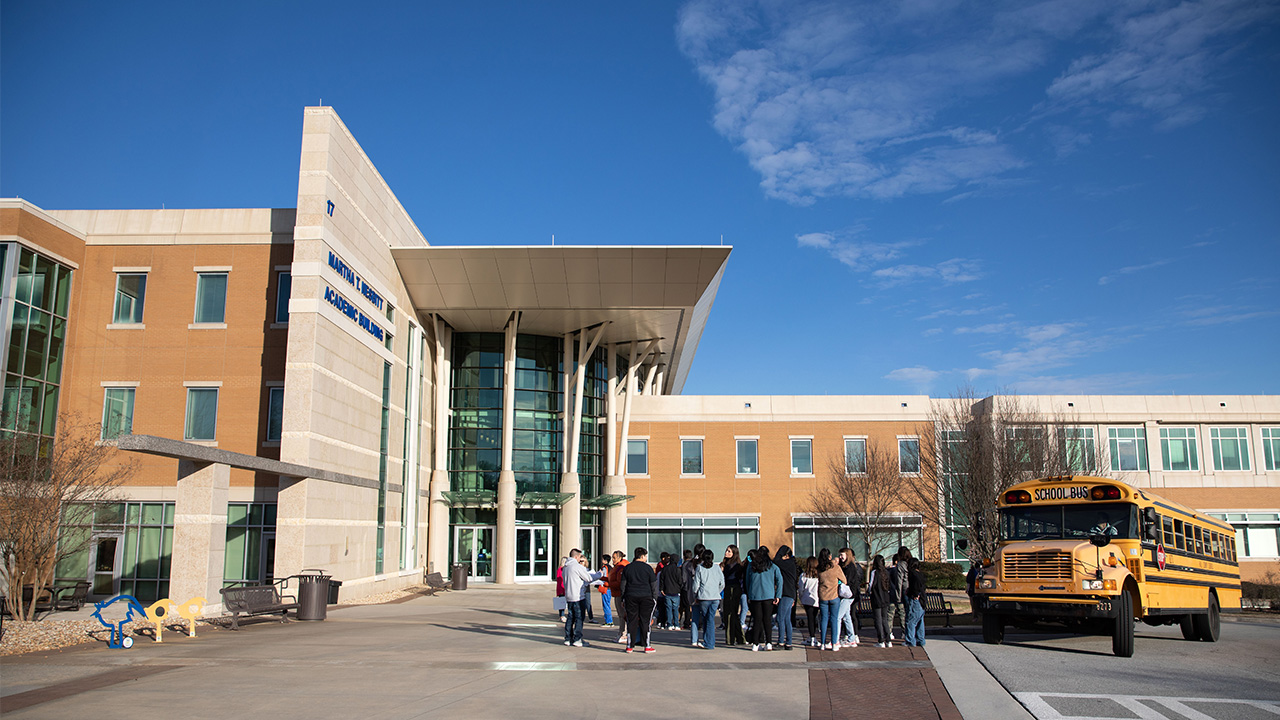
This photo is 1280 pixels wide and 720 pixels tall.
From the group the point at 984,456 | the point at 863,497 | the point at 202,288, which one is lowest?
the point at 863,497

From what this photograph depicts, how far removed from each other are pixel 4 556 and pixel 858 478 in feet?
102

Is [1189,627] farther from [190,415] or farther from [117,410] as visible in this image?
[117,410]

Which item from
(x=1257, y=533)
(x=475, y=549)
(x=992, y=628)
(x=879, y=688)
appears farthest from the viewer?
(x=1257, y=533)

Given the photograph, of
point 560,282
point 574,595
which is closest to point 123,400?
point 560,282

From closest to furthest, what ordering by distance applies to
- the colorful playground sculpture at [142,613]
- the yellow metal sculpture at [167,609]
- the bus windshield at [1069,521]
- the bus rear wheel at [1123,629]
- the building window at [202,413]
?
the bus rear wheel at [1123,629]
the colorful playground sculpture at [142,613]
the bus windshield at [1069,521]
the yellow metal sculpture at [167,609]
the building window at [202,413]

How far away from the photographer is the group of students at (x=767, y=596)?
13.9 m

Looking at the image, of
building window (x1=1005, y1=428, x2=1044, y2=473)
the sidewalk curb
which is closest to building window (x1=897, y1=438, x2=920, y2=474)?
building window (x1=1005, y1=428, x2=1044, y2=473)

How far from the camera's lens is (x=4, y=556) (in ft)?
56.2

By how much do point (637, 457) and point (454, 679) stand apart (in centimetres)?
3063

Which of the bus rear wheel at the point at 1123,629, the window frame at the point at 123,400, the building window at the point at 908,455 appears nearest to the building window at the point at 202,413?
the window frame at the point at 123,400

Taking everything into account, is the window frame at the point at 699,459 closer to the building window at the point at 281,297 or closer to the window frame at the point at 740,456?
the window frame at the point at 740,456

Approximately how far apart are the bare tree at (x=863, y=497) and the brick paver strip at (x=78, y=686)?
30.8m

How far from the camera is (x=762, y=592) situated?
14.2 metres

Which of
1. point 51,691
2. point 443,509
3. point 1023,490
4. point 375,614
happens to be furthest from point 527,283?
point 51,691
